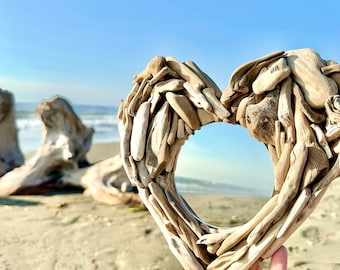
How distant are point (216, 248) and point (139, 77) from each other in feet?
1.77

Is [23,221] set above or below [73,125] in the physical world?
below

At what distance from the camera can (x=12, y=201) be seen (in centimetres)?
280

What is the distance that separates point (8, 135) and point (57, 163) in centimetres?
88

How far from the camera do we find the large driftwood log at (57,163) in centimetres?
296

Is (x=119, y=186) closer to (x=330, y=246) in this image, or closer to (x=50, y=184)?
(x=50, y=184)

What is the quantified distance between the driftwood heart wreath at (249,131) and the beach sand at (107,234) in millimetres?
677

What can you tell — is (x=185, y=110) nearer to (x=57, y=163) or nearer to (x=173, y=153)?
(x=173, y=153)

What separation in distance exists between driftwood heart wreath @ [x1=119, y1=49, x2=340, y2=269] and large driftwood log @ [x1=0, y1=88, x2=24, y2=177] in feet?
8.71

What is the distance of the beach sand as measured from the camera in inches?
69.7

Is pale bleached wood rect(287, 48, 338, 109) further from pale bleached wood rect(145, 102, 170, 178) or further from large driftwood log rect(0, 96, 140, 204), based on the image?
large driftwood log rect(0, 96, 140, 204)

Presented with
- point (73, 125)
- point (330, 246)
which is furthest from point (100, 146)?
point (330, 246)

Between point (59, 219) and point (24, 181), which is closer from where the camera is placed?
point (59, 219)

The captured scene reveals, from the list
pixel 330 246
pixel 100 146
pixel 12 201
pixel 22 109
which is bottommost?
pixel 22 109

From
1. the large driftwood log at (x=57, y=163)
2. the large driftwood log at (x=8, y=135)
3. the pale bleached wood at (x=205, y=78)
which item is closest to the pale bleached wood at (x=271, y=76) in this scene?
the pale bleached wood at (x=205, y=78)
